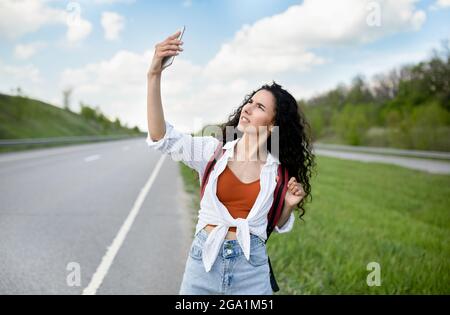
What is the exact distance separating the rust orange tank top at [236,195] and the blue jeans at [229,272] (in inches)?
4.9

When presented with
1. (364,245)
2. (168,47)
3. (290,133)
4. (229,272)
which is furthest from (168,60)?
(364,245)

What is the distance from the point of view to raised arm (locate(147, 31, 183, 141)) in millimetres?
1721

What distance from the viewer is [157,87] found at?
186cm

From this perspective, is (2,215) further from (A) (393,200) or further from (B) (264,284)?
(A) (393,200)

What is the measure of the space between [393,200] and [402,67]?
52.1 m

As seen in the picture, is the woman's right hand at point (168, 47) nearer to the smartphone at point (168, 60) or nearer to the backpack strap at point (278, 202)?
the smartphone at point (168, 60)

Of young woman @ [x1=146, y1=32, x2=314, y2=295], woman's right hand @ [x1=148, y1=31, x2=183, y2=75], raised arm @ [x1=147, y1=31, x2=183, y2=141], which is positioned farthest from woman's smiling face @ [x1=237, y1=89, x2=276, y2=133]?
woman's right hand @ [x1=148, y1=31, x2=183, y2=75]

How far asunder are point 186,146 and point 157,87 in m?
0.35

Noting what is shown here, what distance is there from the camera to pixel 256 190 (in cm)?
202

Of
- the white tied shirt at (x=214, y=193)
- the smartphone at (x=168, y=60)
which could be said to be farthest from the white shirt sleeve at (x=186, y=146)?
the smartphone at (x=168, y=60)

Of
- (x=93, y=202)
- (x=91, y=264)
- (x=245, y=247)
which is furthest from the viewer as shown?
(x=93, y=202)

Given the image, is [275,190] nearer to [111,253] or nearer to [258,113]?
[258,113]

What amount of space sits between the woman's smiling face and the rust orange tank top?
0.92ft

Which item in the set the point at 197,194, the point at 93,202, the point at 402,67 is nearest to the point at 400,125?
the point at 402,67
